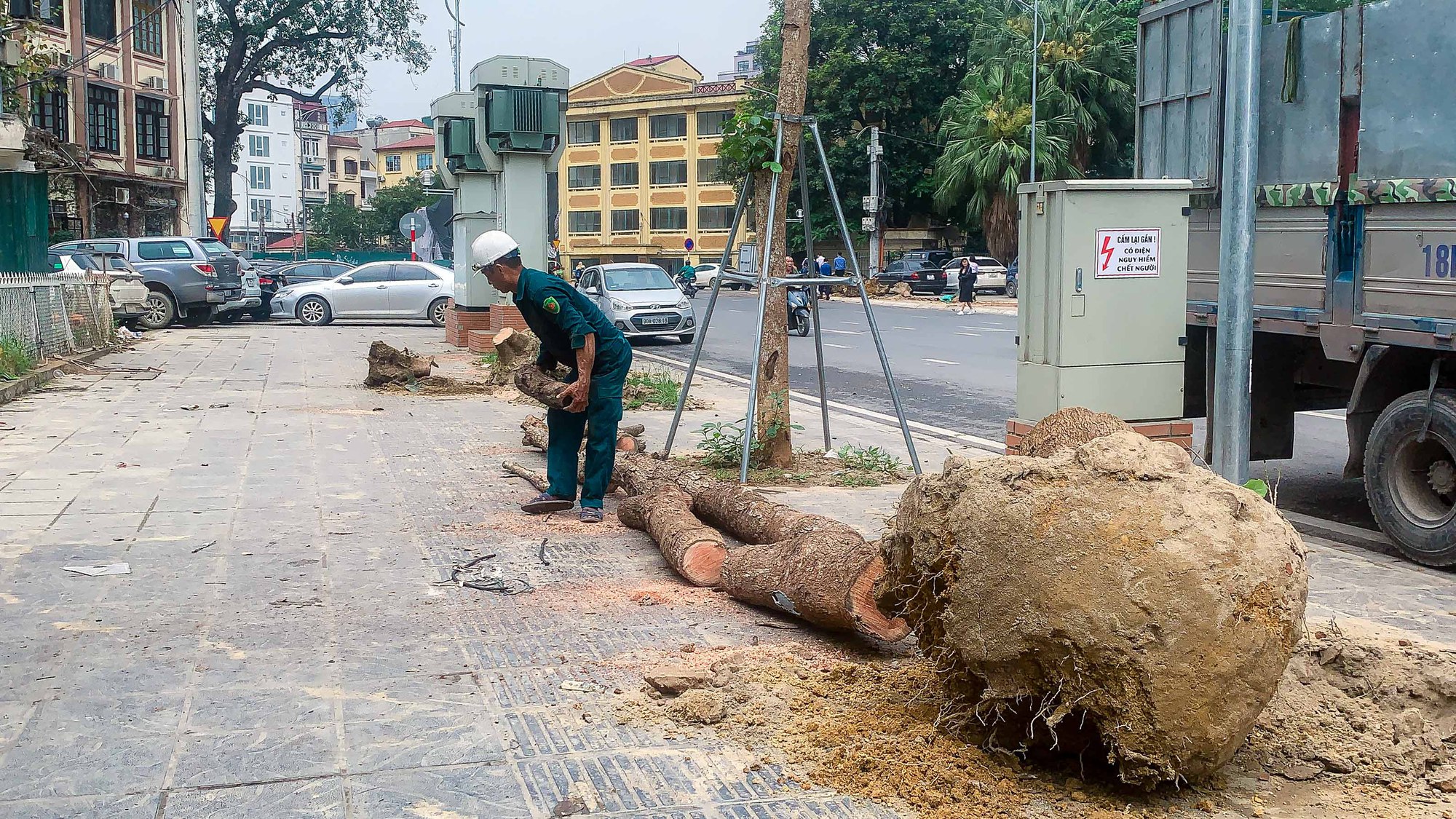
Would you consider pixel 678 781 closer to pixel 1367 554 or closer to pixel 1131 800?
pixel 1131 800

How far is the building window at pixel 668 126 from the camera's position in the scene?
75250mm

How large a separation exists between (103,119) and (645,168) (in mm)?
39284

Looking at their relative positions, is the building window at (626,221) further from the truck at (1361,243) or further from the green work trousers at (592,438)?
the green work trousers at (592,438)

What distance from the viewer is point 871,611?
16.5 ft

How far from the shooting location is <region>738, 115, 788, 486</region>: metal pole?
855cm

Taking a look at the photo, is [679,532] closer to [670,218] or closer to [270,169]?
[670,218]

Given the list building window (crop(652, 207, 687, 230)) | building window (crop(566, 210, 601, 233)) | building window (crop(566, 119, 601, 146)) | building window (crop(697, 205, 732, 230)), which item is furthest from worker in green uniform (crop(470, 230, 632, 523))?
building window (crop(566, 210, 601, 233))

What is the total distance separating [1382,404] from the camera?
24.1 feet

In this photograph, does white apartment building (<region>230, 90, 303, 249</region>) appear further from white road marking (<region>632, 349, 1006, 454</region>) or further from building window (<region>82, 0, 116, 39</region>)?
white road marking (<region>632, 349, 1006, 454</region>)

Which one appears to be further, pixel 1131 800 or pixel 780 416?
pixel 780 416

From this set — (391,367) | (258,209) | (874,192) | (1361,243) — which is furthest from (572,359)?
(258,209)

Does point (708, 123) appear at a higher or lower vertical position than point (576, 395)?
higher

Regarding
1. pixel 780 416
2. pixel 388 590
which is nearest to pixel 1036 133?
pixel 780 416

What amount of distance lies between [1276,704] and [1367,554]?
3484 millimetres
